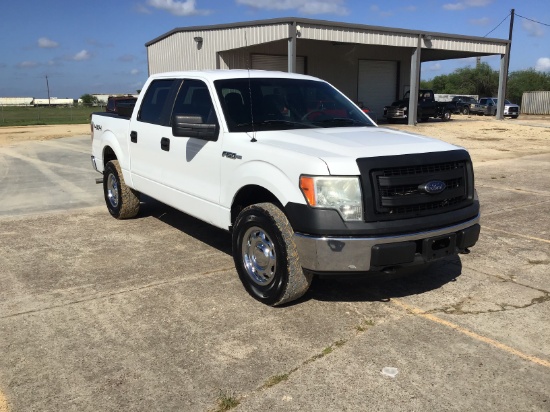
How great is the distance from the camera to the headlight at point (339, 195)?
12.3 feet

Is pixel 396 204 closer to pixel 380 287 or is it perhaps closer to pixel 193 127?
pixel 380 287

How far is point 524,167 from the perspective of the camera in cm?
1326

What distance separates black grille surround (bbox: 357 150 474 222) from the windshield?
1241mm

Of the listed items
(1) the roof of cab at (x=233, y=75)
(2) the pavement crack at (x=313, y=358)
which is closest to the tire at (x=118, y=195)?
(1) the roof of cab at (x=233, y=75)

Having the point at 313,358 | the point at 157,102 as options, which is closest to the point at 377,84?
the point at 157,102

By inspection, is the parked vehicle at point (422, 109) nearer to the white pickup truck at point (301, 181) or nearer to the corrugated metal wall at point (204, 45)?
the corrugated metal wall at point (204, 45)

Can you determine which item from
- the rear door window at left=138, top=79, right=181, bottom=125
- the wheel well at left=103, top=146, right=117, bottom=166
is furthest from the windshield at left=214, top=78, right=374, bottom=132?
the wheel well at left=103, top=146, right=117, bottom=166

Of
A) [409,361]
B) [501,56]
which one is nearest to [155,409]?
[409,361]

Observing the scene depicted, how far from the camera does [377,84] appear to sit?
115 feet

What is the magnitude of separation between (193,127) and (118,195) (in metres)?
2.92

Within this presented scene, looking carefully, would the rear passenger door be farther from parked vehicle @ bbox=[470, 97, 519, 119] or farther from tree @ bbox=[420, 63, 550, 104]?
tree @ bbox=[420, 63, 550, 104]

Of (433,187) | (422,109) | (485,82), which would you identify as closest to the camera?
(433,187)

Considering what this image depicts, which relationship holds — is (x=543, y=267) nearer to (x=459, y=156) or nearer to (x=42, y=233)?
(x=459, y=156)

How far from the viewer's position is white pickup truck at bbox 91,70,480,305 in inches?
148
